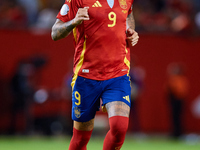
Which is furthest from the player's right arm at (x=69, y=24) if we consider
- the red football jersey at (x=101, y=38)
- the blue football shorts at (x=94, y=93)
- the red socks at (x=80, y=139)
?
the red socks at (x=80, y=139)

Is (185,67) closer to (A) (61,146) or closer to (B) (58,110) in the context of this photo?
(B) (58,110)

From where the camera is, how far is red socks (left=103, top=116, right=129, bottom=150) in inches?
222

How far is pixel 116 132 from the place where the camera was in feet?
18.6

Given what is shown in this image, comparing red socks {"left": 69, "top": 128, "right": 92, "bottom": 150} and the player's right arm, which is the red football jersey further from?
red socks {"left": 69, "top": 128, "right": 92, "bottom": 150}

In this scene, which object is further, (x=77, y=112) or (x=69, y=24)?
(x=77, y=112)

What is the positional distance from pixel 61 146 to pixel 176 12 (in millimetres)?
6960

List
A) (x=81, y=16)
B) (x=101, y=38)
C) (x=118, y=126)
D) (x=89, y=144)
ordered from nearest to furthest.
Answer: (x=81, y=16) < (x=118, y=126) < (x=101, y=38) < (x=89, y=144)

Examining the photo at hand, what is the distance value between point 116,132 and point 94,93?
0.59 meters

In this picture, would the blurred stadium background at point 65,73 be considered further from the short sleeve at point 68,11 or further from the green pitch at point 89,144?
the short sleeve at point 68,11

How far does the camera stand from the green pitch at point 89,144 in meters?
11.0

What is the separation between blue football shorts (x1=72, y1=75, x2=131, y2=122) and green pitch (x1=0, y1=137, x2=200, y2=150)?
478cm

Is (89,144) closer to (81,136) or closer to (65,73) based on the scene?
(65,73)

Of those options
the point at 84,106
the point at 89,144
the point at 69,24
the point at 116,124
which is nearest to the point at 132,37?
the point at 69,24

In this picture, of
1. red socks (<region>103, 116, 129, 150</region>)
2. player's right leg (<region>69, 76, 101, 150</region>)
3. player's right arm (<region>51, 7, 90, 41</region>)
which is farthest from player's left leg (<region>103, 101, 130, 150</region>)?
player's right arm (<region>51, 7, 90, 41</region>)
